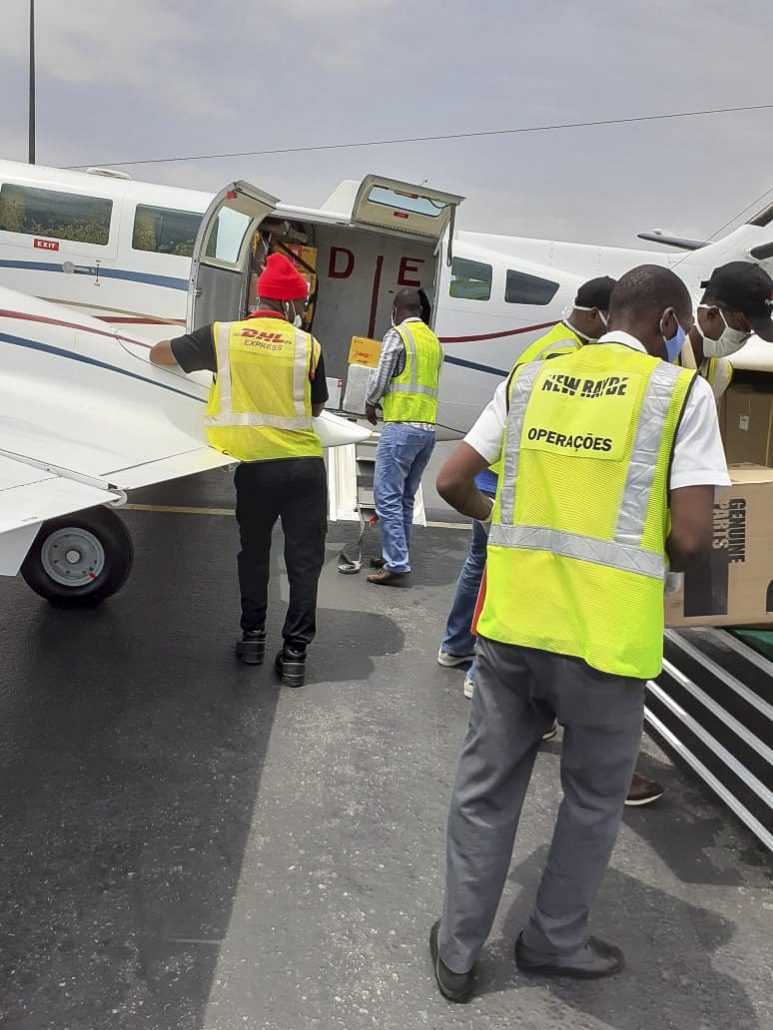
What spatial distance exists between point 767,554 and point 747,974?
1.37 meters

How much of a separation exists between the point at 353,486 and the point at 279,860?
449 cm

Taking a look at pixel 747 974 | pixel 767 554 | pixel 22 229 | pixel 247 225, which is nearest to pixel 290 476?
pixel 767 554

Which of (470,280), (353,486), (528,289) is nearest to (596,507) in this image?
(353,486)

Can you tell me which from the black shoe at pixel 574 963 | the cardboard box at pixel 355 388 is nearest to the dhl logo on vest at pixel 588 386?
the black shoe at pixel 574 963

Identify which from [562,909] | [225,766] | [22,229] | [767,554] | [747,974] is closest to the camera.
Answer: [562,909]

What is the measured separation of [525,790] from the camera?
236cm

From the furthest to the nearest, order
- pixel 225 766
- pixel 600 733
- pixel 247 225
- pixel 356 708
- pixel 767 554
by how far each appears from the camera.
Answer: pixel 247 225 < pixel 356 708 < pixel 225 766 < pixel 767 554 < pixel 600 733

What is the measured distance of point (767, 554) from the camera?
2.89 m

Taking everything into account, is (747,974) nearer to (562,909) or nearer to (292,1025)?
(562,909)

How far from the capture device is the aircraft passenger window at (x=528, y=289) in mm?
8885

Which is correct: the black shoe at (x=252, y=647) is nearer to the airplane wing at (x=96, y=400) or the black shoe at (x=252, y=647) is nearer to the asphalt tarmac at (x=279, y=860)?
the asphalt tarmac at (x=279, y=860)

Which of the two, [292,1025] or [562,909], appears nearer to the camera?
[292,1025]

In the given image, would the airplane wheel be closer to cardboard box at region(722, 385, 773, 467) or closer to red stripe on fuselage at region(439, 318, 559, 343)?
cardboard box at region(722, 385, 773, 467)

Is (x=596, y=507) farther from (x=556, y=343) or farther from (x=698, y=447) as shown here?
(x=556, y=343)
